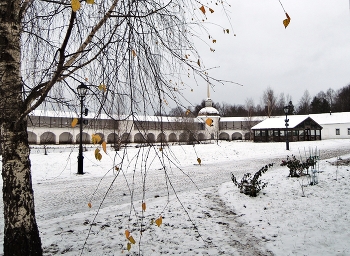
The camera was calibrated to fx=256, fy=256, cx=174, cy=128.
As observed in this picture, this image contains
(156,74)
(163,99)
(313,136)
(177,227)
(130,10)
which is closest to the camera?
(130,10)

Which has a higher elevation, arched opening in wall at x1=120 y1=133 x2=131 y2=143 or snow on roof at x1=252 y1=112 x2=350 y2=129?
snow on roof at x1=252 y1=112 x2=350 y2=129

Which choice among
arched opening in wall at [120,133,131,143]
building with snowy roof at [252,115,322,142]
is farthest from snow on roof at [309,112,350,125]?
arched opening in wall at [120,133,131,143]

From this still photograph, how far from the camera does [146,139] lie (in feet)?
8.40

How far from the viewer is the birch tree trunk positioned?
302 centimetres

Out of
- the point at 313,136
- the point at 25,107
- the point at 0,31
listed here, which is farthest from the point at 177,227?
the point at 313,136

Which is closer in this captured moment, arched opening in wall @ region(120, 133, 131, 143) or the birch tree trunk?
arched opening in wall @ region(120, 133, 131, 143)

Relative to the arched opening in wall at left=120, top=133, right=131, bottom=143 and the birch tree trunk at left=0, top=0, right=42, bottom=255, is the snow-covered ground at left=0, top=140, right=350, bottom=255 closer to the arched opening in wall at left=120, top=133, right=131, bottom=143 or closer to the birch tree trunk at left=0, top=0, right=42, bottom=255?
the arched opening in wall at left=120, top=133, right=131, bottom=143

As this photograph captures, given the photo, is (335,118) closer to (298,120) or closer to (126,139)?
(298,120)

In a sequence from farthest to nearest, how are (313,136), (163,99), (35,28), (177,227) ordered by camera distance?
(313,136), (177,227), (35,28), (163,99)

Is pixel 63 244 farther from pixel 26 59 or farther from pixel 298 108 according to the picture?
pixel 298 108

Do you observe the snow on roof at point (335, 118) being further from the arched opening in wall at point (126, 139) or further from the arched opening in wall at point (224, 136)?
the arched opening in wall at point (126, 139)

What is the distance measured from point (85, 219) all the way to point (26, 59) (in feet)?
12.1

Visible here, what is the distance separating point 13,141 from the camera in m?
3.04

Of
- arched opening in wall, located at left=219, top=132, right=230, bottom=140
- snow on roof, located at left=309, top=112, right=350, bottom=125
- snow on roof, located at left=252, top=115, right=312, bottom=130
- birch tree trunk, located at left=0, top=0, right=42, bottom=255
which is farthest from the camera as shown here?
arched opening in wall, located at left=219, top=132, right=230, bottom=140
